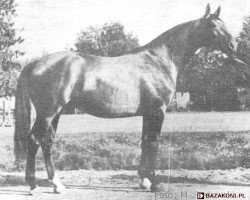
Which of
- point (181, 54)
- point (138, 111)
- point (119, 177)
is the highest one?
point (181, 54)

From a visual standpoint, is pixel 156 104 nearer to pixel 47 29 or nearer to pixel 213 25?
pixel 213 25

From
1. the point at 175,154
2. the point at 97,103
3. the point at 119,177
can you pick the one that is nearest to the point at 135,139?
the point at 175,154

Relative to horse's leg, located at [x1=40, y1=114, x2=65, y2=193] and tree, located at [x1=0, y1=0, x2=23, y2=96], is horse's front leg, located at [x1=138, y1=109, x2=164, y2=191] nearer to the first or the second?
horse's leg, located at [x1=40, y1=114, x2=65, y2=193]

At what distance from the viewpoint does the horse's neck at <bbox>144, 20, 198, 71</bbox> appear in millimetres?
5445

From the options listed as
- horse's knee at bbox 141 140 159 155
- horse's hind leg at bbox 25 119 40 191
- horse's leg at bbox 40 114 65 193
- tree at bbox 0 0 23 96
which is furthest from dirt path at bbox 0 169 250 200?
tree at bbox 0 0 23 96

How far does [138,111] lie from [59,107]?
106 cm

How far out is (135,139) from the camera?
299 inches

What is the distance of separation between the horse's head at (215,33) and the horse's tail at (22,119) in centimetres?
254

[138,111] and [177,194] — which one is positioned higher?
[138,111]

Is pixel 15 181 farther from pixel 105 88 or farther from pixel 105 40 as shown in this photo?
pixel 105 40

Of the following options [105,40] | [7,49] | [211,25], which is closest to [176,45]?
[211,25]

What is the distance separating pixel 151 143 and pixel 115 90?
889 mm

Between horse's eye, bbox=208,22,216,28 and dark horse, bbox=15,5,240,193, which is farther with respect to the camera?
horse's eye, bbox=208,22,216,28

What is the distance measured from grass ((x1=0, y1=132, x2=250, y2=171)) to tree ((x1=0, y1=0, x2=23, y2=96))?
1.44m
